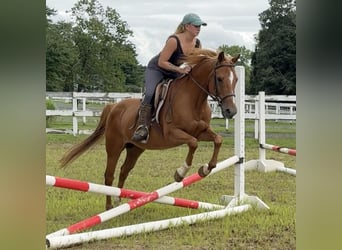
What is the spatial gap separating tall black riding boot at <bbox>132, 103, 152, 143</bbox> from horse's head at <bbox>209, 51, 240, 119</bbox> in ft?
0.95

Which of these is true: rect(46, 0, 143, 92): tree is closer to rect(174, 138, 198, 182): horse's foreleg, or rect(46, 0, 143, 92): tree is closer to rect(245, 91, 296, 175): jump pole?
rect(174, 138, 198, 182): horse's foreleg

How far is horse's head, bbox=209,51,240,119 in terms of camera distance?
1413 millimetres

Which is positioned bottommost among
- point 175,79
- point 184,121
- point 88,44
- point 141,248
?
point 141,248

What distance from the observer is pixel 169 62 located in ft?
5.08

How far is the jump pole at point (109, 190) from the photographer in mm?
1354

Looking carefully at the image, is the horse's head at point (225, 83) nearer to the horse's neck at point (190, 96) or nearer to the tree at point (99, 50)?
the horse's neck at point (190, 96)

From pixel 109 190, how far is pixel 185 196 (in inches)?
30.2

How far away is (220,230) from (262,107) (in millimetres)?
636

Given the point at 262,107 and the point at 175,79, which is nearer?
the point at 175,79

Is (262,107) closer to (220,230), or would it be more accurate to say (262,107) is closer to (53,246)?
(220,230)
